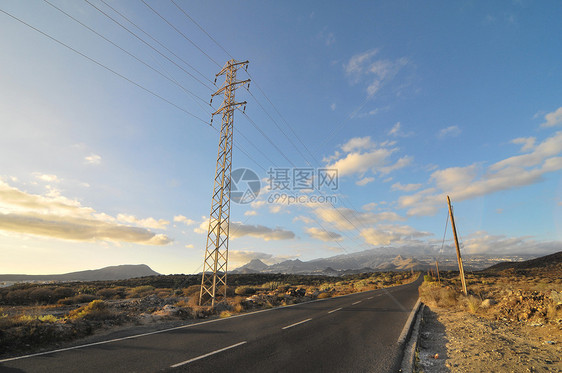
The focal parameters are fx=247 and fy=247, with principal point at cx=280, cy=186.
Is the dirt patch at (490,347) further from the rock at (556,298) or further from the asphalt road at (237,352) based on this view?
the rock at (556,298)

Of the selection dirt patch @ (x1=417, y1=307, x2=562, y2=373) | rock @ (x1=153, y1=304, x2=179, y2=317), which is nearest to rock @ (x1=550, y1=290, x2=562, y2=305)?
dirt patch @ (x1=417, y1=307, x2=562, y2=373)

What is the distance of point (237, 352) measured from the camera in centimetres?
738

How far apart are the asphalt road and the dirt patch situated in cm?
122

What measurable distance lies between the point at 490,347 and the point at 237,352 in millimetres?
8469

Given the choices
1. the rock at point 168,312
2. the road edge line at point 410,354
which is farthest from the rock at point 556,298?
the rock at point 168,312

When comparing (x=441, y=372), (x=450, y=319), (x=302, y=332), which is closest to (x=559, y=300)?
(x=450, y=319)

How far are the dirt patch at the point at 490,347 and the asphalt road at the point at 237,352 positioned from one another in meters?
1.22

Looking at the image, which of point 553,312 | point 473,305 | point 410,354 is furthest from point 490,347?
point 473,305

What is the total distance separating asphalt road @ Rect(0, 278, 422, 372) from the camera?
20.4 ft

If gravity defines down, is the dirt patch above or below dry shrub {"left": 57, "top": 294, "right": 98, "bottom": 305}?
above

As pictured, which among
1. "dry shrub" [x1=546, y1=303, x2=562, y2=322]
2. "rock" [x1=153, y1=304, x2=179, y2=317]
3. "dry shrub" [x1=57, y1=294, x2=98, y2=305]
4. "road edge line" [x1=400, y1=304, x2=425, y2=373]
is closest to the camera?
"road edge line" [x1=400, y1=304, x2=425, y2=373]

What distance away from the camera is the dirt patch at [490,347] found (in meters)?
6.72

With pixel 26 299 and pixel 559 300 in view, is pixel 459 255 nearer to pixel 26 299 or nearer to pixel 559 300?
pixel 559 300

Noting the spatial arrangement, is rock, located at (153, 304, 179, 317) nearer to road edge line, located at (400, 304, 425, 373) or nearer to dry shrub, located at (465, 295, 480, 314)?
road edge line, located at (400, 304, 425, 373)
